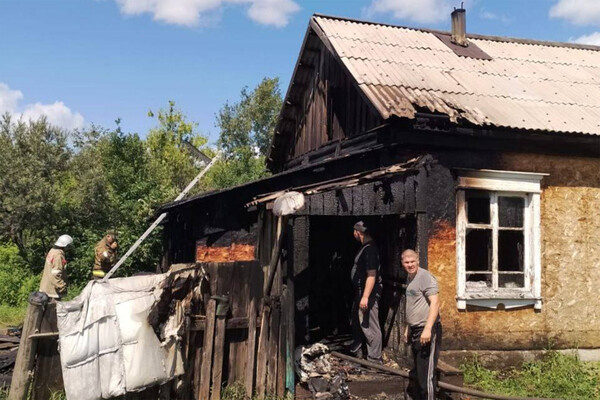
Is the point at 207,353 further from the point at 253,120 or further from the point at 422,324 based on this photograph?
the point at 253,120

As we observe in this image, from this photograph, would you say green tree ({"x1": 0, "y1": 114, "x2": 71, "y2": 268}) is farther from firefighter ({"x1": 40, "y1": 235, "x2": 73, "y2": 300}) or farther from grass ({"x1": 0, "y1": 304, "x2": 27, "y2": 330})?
firefighter ({"x1": 40, "y1": 235, "x2": 73, "y2": 300})

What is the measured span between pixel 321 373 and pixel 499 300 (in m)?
2.88

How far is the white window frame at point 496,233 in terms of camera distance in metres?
7.37

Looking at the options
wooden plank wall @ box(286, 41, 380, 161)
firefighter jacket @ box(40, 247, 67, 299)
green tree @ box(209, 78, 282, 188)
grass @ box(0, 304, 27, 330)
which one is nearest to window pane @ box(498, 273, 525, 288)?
wooden plank wall @ box(286, 41, 380, 161)

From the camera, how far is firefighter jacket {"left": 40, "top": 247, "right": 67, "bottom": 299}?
859 centimetres

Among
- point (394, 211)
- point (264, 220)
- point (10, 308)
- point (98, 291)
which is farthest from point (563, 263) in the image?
point (10, 308)

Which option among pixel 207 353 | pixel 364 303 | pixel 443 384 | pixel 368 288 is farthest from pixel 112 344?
pixel 443 384

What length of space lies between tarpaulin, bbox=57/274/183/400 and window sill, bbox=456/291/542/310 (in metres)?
4.02

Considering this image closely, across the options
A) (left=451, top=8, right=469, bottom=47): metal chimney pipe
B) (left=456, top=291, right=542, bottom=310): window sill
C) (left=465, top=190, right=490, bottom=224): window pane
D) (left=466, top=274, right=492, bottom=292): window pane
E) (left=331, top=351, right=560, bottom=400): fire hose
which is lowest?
(left=331, top=351, right=560, bottom=400): fire hose

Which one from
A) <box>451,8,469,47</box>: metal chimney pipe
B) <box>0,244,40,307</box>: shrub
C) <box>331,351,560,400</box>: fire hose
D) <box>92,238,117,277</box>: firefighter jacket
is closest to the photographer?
<box>331,351,560,400</box>: fire hose

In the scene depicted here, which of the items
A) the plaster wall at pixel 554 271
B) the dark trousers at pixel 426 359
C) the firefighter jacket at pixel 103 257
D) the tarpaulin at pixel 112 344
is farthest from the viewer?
the firefighter jacket at pixel 103 257

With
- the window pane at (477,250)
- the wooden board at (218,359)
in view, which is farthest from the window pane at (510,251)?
the wooden board at (218,359)

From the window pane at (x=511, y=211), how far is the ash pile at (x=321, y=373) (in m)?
3.18

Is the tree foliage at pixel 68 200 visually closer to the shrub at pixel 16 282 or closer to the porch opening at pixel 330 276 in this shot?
the shrub at pixel 16 282
